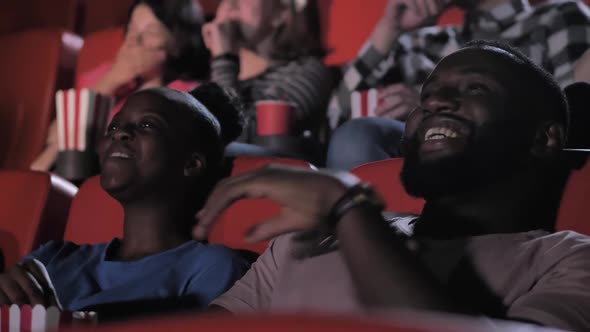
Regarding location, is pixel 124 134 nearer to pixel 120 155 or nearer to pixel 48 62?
pixel 120 155

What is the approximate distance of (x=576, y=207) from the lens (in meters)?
0.71

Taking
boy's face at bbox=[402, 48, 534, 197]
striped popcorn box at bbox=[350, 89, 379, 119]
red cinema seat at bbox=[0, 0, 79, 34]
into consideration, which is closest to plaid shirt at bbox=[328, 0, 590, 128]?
striped popcorn box at bbox=[350, 89, 379, 119]

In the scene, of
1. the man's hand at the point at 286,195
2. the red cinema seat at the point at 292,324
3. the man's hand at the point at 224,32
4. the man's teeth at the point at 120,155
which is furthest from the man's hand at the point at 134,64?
the red cinema seat at the point at 292,324

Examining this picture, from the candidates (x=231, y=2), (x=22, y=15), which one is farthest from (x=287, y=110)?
(x=22, y=15)

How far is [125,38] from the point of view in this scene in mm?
1639

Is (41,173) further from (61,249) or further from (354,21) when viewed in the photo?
(354,21)

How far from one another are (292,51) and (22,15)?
108cm

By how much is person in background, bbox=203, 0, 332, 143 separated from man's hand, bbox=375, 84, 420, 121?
252 mm

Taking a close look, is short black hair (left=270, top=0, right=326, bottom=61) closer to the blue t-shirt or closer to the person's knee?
the person's knee

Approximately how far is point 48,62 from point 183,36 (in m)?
0.36

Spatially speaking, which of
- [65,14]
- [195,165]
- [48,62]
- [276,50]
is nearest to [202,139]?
[195,165]

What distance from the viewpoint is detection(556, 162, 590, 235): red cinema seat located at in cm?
70

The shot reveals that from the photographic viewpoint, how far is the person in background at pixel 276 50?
1426mm

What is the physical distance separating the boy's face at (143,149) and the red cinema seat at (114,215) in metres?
0.08
